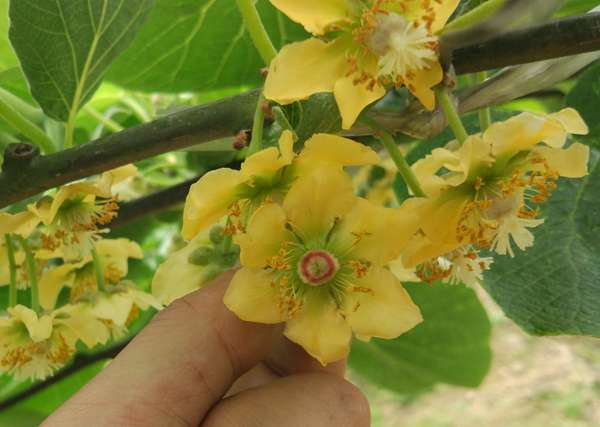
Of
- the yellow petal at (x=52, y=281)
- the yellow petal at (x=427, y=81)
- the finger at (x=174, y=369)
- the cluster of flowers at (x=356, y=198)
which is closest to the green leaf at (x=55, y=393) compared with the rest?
the yellow petal at (x=52, y=281)

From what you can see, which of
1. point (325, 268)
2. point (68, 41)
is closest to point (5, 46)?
point (68, 41)

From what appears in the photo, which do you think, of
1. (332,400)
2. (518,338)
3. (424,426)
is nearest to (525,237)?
(332,400)

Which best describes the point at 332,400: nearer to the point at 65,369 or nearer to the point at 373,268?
the point at 373,268

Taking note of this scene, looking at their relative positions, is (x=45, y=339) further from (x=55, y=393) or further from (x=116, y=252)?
(x=55, y=393)

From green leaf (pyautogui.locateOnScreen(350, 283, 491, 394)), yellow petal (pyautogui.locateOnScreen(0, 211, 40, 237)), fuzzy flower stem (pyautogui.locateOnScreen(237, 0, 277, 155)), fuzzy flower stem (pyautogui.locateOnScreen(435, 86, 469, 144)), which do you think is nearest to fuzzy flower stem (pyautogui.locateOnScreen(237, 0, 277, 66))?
fuzzy flower stem (pyautogui.locateOnScreen(237, 0, 277, 155))

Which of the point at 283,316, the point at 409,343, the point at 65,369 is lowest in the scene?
the point at 409,343

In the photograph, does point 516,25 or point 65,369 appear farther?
point 65,369
